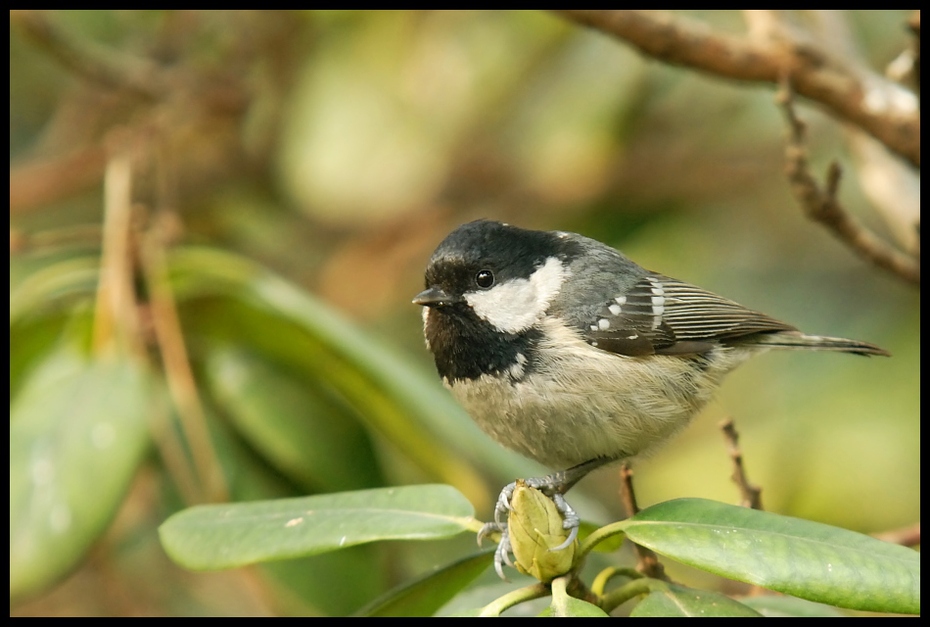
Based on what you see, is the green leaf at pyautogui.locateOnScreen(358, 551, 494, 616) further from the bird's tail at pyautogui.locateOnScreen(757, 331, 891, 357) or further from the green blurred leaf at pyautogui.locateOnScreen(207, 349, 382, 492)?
the bird's tail at pyautogui.locateOnScreen(757, 331, 891, 357)

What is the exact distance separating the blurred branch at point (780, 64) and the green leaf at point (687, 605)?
56.9 inches

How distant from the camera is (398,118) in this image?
12.2 ft

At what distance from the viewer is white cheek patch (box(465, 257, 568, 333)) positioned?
6.74ft

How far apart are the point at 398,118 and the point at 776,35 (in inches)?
65.6

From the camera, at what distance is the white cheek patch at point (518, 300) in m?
2.05

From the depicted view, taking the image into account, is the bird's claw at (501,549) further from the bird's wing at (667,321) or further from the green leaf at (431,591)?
the bird's wing at (667,321)

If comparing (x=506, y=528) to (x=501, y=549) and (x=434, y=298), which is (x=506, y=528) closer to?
(x=501, y=549)

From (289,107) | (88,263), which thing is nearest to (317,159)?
(289,107)

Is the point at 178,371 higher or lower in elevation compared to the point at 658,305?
higher

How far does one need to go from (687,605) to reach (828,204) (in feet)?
4.01

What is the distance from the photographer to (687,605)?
145 cm

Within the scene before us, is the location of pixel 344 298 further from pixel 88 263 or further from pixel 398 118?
pixel 88 263

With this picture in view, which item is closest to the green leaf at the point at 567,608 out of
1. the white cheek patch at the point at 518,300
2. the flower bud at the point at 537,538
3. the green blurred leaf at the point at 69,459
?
the flower bud at the point at 537,538

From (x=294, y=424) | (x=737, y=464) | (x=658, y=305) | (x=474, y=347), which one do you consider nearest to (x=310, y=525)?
(x=474, y=347)
